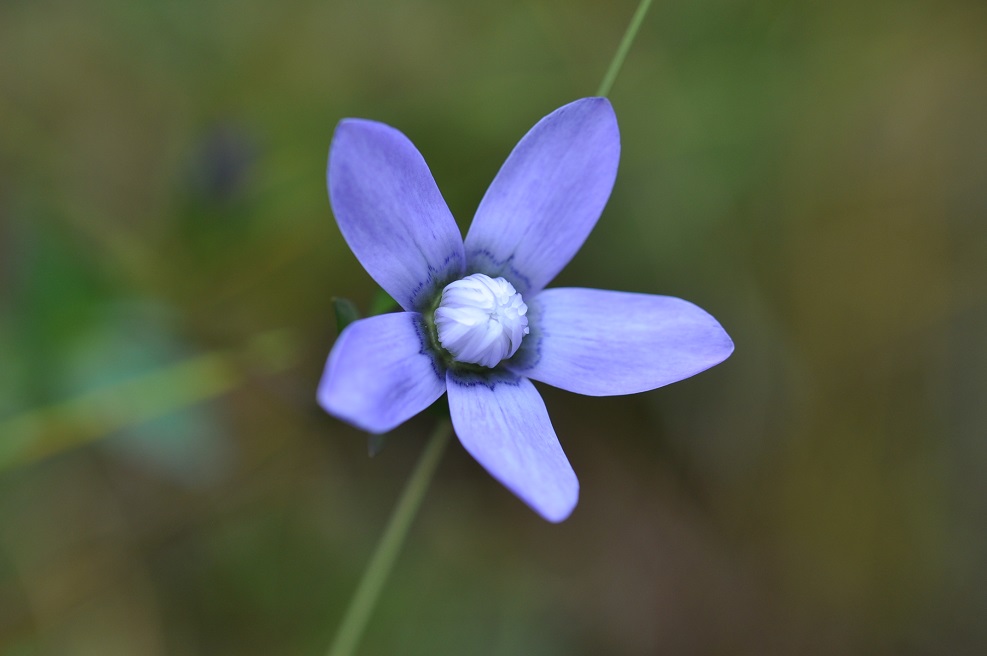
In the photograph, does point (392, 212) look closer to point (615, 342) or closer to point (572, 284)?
point (615, 342)

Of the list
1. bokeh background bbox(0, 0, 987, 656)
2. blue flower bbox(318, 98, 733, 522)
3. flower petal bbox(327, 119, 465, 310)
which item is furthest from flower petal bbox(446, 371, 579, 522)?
bokeh background bbox(0, 0, 987, 656)

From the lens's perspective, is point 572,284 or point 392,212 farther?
point 572,284

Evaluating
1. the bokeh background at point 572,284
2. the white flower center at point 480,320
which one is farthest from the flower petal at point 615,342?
the bokeh background at point 572,284

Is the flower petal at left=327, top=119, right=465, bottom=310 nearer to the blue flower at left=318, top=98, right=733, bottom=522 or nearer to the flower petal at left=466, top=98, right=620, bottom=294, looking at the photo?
the blue flower at left=318, top=98, right=733, bottom=522

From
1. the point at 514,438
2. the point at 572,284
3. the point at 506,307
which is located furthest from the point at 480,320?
the point at 572,284

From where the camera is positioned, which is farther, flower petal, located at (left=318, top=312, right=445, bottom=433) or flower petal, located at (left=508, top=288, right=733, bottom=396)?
flower petal, located at (left=508, top=288, right=733, bottom=396)

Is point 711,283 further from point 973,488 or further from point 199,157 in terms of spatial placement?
point 199,157
